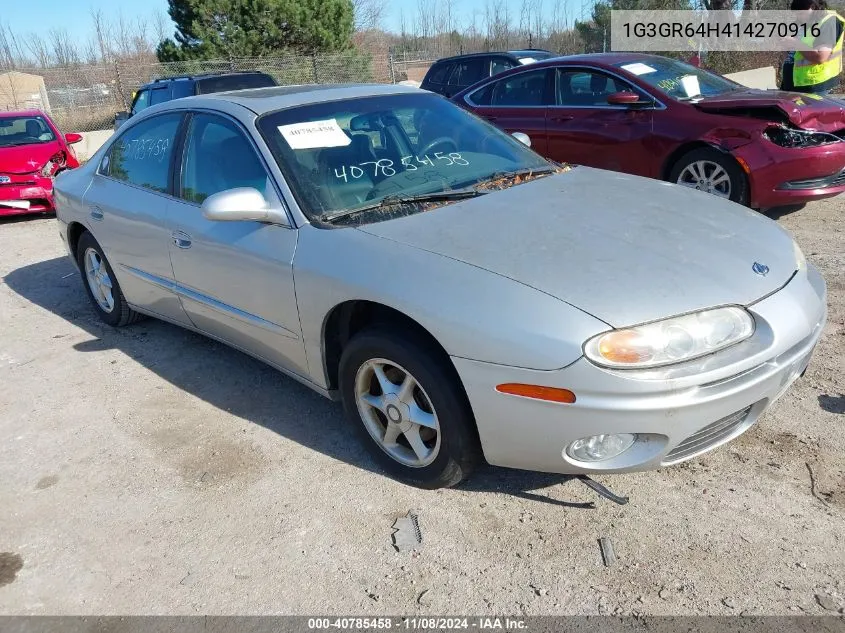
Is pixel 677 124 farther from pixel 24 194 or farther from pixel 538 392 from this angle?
pixel 24 194

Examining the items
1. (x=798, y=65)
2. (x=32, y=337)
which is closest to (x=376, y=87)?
(x=32, y=337)

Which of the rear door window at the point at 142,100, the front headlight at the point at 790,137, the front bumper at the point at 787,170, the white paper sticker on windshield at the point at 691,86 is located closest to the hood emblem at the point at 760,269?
the front bumper at the point at 787,170

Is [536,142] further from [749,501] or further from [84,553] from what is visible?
[84,553]

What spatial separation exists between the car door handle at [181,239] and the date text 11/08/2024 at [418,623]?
6.83 feet

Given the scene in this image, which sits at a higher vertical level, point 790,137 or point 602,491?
point 790,137

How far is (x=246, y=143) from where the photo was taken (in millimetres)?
3389

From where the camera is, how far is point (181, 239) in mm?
3680

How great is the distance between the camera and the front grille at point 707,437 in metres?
2.44

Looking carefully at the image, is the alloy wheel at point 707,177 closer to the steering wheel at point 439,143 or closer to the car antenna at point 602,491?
the steering wheel at point 439,143

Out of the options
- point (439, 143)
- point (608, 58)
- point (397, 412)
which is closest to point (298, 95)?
point (439, 143)

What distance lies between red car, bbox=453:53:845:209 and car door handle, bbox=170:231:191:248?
4312 mm

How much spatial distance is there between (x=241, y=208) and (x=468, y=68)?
9499mm

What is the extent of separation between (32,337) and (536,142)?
4920mm

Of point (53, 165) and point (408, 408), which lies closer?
point (408, 408)
